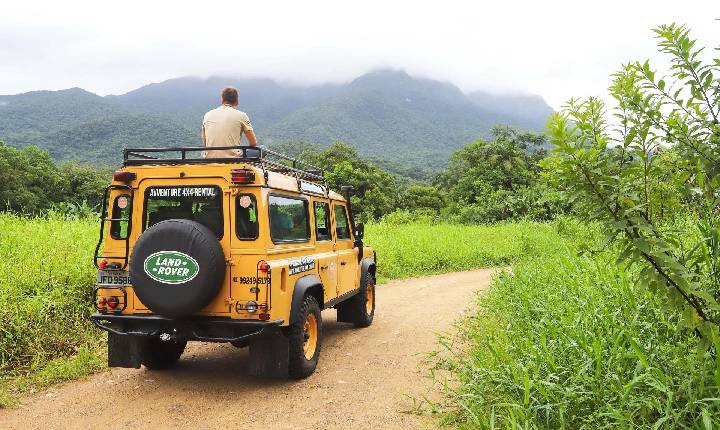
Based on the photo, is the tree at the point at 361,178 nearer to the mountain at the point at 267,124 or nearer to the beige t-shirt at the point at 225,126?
the beige t-shirt at the point at 225,126

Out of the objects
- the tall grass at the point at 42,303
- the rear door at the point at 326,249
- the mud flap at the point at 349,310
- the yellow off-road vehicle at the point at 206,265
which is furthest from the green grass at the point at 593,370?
the tall grass at the point at 42,303

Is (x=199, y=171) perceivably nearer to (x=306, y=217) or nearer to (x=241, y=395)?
(x=306, y=217)

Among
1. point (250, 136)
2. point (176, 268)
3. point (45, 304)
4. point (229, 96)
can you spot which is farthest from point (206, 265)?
point (45, 304)

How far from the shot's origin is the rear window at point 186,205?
5102 millimetres

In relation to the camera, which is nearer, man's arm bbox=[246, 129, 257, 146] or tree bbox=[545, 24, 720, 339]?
tree bbox=[545, 24, 720, 339]

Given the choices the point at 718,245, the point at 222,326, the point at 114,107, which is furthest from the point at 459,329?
the point at 114,107

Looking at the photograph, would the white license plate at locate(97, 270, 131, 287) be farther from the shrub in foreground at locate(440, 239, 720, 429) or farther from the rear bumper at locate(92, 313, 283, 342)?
the shrub in foreground at locate(440, 239, 720, 429)

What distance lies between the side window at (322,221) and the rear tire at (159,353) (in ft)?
6.49

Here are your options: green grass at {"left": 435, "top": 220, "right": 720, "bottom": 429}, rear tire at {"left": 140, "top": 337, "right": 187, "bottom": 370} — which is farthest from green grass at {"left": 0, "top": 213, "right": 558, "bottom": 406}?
green grass at {"left": 435, "top": 220, "right": 720, "bottom": 429}

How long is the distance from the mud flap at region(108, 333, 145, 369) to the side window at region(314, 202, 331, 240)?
7.55 feet

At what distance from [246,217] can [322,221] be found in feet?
5.78

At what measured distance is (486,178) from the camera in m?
36.0

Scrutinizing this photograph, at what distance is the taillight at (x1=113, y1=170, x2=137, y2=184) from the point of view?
5.16 m

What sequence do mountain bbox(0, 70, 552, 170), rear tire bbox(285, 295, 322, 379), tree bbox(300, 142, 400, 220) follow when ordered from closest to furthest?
rear tire bbox(285, 295, 322, 379), tree bbox(300, 142, 400, 220), mountain bbox(0, 70, 552, 170)
